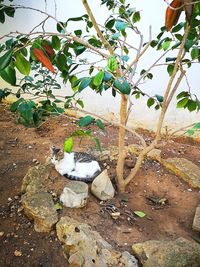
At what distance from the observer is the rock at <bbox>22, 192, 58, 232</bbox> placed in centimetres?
135

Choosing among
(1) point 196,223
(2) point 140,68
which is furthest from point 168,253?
(2) point 140,68

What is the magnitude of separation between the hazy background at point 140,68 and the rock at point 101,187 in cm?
143

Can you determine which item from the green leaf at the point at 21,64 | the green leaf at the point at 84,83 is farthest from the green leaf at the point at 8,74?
the green leaf at the point at 84,83

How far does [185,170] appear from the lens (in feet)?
6.16

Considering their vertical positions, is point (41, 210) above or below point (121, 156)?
below

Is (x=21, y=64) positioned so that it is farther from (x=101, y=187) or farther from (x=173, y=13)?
(x=101, y=187)

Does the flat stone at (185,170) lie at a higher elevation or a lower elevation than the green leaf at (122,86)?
lower

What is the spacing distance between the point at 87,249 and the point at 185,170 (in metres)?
1.02

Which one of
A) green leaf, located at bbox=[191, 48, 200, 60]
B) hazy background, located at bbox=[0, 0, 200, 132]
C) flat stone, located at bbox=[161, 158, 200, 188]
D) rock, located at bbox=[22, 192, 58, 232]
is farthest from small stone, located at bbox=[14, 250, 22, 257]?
hazy background, located at bbox=[0, 0, 200, 132]

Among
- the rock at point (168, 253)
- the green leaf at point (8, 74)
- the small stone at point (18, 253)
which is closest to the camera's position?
the green leaf at point (8, 74)

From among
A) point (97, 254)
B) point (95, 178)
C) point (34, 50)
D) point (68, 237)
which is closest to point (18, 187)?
point (95, 178)

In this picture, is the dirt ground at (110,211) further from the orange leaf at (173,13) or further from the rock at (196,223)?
the orange leaf at (173,13)

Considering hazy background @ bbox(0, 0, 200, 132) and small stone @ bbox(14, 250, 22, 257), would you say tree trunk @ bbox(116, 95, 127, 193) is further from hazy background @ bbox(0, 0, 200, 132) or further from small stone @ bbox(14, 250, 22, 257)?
hazy background @ bbox(0, 0, 200, 132)

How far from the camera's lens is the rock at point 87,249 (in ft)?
3.75
